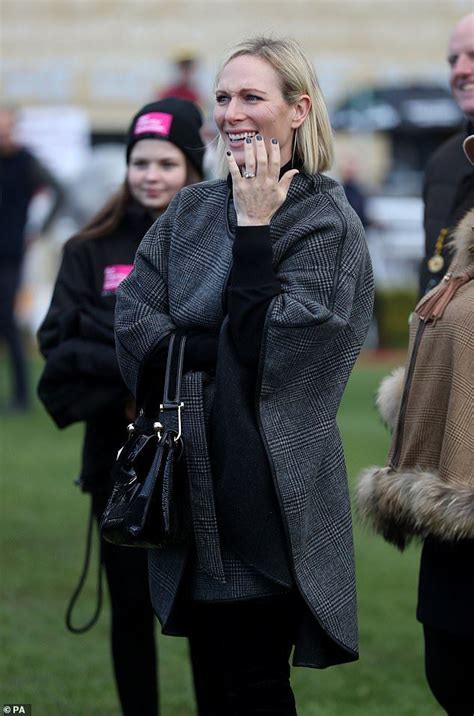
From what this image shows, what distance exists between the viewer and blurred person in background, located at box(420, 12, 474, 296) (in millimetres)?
4320

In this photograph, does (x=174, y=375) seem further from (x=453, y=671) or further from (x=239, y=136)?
(x=453, y=671)

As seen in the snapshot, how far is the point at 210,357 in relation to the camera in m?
3.15

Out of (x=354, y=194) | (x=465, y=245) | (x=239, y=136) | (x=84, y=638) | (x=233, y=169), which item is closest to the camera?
(x=233, y=169)

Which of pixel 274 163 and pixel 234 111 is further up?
pixel 234 111

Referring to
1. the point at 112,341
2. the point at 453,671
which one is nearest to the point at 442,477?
the point at 453,671

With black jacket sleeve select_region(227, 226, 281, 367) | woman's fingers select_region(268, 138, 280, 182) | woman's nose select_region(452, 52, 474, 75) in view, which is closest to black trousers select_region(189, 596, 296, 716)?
black jacket sleeve select_region(227, 226, 281, 367)

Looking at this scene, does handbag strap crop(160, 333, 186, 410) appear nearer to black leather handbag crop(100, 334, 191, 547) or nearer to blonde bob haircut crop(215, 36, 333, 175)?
black leather handbag crop(100, 334, 191, 547)

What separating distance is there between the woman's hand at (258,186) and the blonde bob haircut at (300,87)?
7.3 inches

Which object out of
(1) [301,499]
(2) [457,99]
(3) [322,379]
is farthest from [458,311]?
(2) [457,99]

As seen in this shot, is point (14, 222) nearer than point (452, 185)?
No

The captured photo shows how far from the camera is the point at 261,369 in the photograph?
3023mm

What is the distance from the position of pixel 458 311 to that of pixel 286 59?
0.78m

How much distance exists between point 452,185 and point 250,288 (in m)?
1.65

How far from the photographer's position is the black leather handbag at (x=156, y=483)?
305cm
